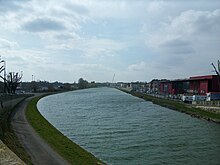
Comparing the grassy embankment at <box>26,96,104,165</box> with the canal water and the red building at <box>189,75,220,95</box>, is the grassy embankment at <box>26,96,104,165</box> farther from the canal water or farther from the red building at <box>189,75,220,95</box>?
the red building at <box>189,75,220,95</box>

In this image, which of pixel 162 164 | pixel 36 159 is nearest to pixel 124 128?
pixel 162 164

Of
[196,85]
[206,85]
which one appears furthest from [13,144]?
[196,85]

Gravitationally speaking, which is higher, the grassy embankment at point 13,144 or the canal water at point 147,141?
the grassy embankment at point 13,144

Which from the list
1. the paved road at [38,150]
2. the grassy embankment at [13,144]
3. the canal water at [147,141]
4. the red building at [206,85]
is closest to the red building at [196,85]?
the red building at [206,85]

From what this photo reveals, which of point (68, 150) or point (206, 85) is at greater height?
point (206, 85)

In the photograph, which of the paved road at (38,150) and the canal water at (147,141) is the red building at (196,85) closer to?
the canal water at (147,141)

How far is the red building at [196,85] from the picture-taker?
64312 millimetres

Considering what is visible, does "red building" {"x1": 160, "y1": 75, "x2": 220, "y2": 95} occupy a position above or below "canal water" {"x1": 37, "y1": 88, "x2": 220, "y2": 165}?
above

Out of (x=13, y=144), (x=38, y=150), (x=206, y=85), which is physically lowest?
(x=38, y=150)

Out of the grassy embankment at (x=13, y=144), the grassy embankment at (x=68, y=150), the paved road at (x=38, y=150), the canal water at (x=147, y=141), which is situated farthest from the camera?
the canal water at (x=147, y=141)

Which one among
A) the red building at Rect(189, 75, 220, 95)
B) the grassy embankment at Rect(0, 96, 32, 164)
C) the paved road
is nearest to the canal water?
the paved road

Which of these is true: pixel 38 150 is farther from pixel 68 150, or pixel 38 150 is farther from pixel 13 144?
pixel 68 150

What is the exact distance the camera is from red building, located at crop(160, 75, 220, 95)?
64.3 m

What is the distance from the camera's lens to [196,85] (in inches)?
2854
